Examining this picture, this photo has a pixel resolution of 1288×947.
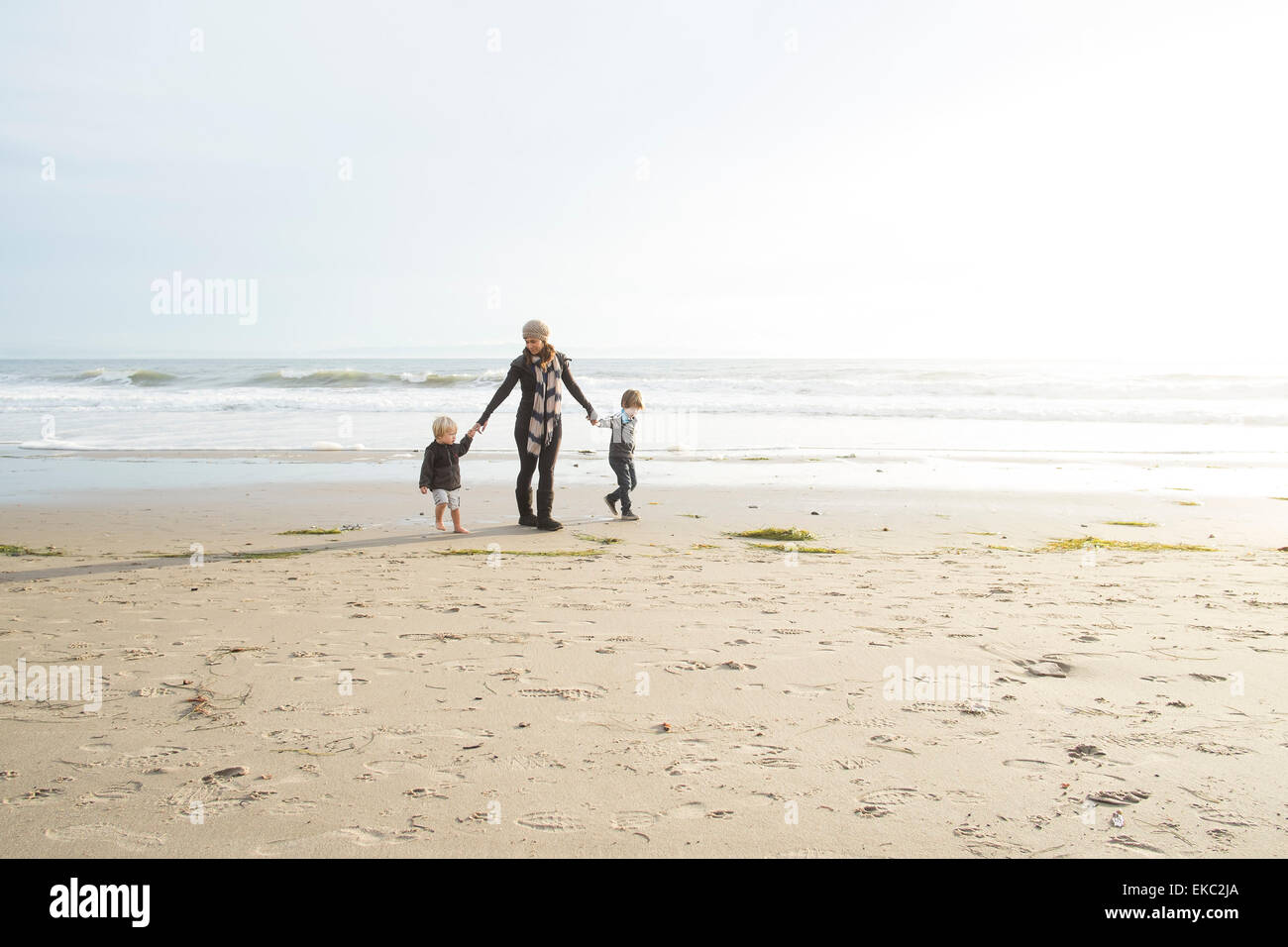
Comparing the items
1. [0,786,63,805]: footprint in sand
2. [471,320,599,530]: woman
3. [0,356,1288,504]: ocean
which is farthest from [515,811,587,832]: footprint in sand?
[0,356,1288,504]: ocean

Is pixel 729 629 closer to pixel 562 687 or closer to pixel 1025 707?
pixel 562 687

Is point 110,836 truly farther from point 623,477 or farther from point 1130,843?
point 623,477

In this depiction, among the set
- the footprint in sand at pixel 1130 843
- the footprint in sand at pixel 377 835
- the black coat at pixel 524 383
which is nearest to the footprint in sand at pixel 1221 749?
the footprint in sand at pixel 1130 843

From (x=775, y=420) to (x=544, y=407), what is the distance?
16377 mm

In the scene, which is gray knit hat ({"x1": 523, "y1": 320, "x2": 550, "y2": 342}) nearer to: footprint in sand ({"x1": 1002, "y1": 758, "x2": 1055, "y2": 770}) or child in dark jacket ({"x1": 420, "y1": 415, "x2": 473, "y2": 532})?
child in dark jacket ({"x1": 420, "y1": 415, "x2": 473, "y2": 532})

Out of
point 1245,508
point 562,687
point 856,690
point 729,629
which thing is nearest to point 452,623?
point 562,687

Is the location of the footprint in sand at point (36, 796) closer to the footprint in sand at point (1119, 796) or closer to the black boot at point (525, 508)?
the footprint in sand at point (1119, 796)

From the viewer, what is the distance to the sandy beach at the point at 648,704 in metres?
2.66

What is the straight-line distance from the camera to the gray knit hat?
27.9ft

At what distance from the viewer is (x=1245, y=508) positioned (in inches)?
398

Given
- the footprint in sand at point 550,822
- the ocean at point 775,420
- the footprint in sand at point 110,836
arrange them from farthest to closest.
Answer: the ocean at point 775,420
the footprint in sand at point 550,822
the footprint in sand at point 110,836

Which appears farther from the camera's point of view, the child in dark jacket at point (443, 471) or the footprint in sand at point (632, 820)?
the child in dark jacket at point (443, 471)

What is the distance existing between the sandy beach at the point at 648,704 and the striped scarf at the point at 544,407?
5.23 feet

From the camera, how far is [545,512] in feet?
29.0
